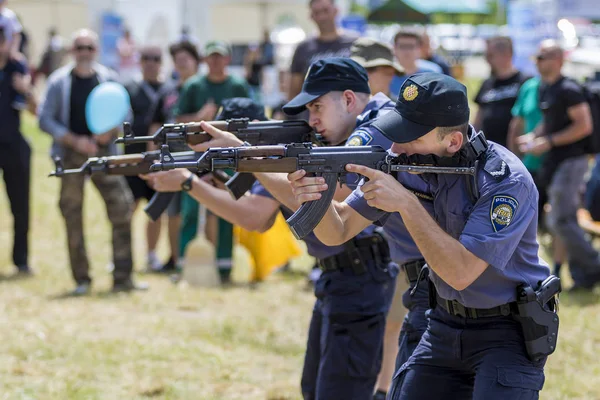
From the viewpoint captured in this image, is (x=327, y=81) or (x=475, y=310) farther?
(x=327, y=81)

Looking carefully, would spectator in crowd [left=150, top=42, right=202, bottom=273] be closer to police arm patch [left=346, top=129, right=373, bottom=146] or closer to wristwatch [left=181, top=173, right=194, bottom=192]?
wristwatch [left=181, top=173, right=194, bottom=192]

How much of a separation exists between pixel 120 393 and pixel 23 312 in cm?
237

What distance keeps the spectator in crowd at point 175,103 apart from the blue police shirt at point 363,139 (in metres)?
4.91

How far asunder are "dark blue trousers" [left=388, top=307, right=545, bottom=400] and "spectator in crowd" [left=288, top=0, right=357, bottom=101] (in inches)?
191

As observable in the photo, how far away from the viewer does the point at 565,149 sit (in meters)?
8.29

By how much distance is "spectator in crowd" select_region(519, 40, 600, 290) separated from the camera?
8.18 metres

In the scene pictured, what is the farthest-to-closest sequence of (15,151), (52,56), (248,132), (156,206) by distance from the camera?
(52,56) < (15,151) < (156,206) < (248,132)

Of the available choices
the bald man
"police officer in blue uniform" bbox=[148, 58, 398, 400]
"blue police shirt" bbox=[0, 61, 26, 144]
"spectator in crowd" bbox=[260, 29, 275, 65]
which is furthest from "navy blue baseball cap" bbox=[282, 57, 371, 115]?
"spectator in crowd" bbox=[260, 29, 275, 65]

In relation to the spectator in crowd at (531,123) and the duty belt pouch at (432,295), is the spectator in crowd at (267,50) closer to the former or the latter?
the spectator in crowd at (531,123)

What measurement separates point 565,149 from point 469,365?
5.32 metres

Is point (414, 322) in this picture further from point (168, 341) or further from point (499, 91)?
point (499, 91)

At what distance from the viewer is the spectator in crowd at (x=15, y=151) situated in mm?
9258

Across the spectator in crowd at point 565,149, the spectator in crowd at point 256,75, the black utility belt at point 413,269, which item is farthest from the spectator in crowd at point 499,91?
the spectator in crowd at point 256,75

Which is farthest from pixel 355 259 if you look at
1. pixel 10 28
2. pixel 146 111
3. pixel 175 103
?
pixel 10 28
